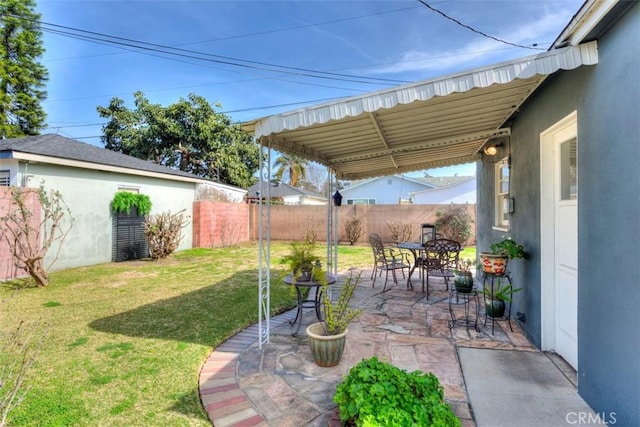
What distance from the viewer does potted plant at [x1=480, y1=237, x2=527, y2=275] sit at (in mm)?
3844

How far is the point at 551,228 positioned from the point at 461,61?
11.3 meters

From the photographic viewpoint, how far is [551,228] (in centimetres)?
337

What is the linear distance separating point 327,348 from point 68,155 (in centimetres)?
853

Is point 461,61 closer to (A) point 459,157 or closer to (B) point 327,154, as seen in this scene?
(A) point 459,157

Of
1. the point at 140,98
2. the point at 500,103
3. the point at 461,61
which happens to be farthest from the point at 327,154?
the point at 140,98

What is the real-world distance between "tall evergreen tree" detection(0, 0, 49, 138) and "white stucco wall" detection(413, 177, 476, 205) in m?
22.5

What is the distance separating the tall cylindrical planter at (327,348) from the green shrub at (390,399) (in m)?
0.87

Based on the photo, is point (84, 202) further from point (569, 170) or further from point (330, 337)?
point (569, 170)

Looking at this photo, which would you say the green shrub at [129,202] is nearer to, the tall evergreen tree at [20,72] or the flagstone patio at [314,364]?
the flagstone patio at [314,364]

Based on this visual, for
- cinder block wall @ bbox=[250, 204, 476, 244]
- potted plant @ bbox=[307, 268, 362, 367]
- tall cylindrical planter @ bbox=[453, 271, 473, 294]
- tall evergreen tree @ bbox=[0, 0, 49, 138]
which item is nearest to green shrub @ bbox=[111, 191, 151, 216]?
cinder block wall @ bbox=[250, 204, 476, 244]

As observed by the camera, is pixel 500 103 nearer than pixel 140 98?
Yes

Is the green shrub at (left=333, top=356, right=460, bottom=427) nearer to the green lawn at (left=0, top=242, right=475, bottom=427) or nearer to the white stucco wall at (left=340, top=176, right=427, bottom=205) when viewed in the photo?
the green lawn at (left=0, top=242, right=475, bottom=427)

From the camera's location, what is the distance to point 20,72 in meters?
17.7

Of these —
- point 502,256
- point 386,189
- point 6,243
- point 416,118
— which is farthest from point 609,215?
point 386,189
